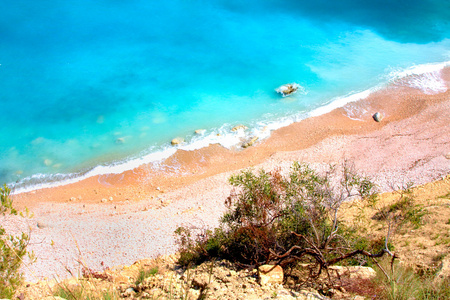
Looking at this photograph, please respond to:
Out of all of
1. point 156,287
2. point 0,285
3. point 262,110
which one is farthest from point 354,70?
point 0,285

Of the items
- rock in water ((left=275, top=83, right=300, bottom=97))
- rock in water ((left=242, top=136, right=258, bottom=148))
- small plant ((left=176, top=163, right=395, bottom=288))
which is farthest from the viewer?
rock in water ((left=275, top=83, right=300, bottom=97))

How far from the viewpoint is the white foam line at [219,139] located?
72.7ft

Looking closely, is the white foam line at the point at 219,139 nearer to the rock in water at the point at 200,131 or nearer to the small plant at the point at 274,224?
the rock in water at the point at 200,131

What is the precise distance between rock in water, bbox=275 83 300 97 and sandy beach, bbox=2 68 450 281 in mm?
4386

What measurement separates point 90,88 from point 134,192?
49.9 ft

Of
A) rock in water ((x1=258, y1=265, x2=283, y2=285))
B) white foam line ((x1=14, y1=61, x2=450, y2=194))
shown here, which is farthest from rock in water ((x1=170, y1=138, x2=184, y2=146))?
rock in water ((x1=258, y1=265, x2=283, y2=285))

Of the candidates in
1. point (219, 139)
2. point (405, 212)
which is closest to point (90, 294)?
point (405, 212)

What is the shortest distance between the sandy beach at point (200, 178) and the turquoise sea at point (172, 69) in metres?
1.61

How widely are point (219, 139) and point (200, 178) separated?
450 centimetres

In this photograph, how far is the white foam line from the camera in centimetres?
2216

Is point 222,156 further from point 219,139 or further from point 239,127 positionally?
point 239,127

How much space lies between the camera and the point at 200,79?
31531 millimetres

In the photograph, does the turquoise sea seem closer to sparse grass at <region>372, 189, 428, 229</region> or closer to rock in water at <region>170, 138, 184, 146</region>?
rock in water at <region>170, 138, 184, 146</region>

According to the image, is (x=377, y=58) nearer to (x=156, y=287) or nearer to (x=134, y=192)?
(x=134, y=192)
